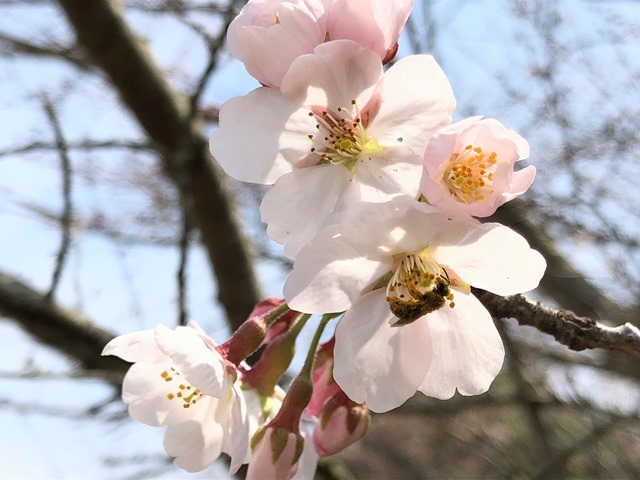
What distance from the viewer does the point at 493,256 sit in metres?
0.95

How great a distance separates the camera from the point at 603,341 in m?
1.11

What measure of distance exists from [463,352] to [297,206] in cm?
34

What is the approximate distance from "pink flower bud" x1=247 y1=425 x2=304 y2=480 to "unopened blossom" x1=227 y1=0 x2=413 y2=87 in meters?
0.58

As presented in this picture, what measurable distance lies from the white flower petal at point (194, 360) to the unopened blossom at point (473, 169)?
1.39 feet

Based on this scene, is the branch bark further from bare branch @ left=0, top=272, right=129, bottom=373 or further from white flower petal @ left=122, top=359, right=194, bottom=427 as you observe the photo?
white flower petal @ left=122, top=359, right=194, bottom=427

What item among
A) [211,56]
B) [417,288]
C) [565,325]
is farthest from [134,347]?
[211,56]

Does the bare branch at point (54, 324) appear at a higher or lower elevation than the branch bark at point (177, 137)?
lower

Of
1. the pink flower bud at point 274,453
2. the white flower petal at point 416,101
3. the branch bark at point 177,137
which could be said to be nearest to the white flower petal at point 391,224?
the white flower petal at point 416,101

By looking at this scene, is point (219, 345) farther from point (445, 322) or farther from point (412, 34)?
point (412, 34)

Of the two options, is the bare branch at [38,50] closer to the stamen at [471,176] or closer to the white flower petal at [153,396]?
the white flower petal at [153,396]

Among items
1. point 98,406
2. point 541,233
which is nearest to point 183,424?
point 98,406

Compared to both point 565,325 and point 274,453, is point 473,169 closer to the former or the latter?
A: point 565,325

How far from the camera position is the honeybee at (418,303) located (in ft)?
3.02

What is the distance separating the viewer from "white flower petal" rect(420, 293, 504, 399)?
1004 mm
